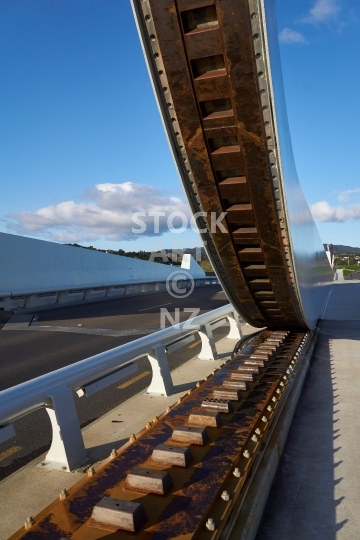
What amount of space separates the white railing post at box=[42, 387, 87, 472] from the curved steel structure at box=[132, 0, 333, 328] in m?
2.56

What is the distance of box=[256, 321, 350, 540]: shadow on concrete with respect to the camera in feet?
9.12

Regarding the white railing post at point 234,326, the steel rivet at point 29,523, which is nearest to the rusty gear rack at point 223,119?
the steel rivet at point 29,523

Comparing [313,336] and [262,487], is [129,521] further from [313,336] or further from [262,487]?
[313,336]

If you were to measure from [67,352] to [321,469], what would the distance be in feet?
22.9

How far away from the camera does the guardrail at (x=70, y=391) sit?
3.55m

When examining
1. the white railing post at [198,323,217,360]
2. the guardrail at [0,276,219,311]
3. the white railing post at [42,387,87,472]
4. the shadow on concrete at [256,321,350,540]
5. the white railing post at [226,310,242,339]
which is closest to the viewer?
the shadow on concrete at [256,321,350,540]

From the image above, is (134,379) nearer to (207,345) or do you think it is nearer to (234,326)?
(207,345)

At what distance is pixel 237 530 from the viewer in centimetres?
243

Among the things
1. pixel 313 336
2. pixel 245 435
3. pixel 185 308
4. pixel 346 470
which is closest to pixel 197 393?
pixel 245 435

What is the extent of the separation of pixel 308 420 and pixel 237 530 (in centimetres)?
242

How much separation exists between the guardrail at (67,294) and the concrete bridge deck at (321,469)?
14176mm

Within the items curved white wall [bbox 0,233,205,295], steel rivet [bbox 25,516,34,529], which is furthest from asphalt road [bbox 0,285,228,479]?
curved white wall [bbox 0,233,205,295]

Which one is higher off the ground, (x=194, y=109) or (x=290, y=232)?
(x=194, y=109)

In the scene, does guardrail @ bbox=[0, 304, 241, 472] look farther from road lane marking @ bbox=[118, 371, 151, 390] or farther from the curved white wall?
the curved white wall
